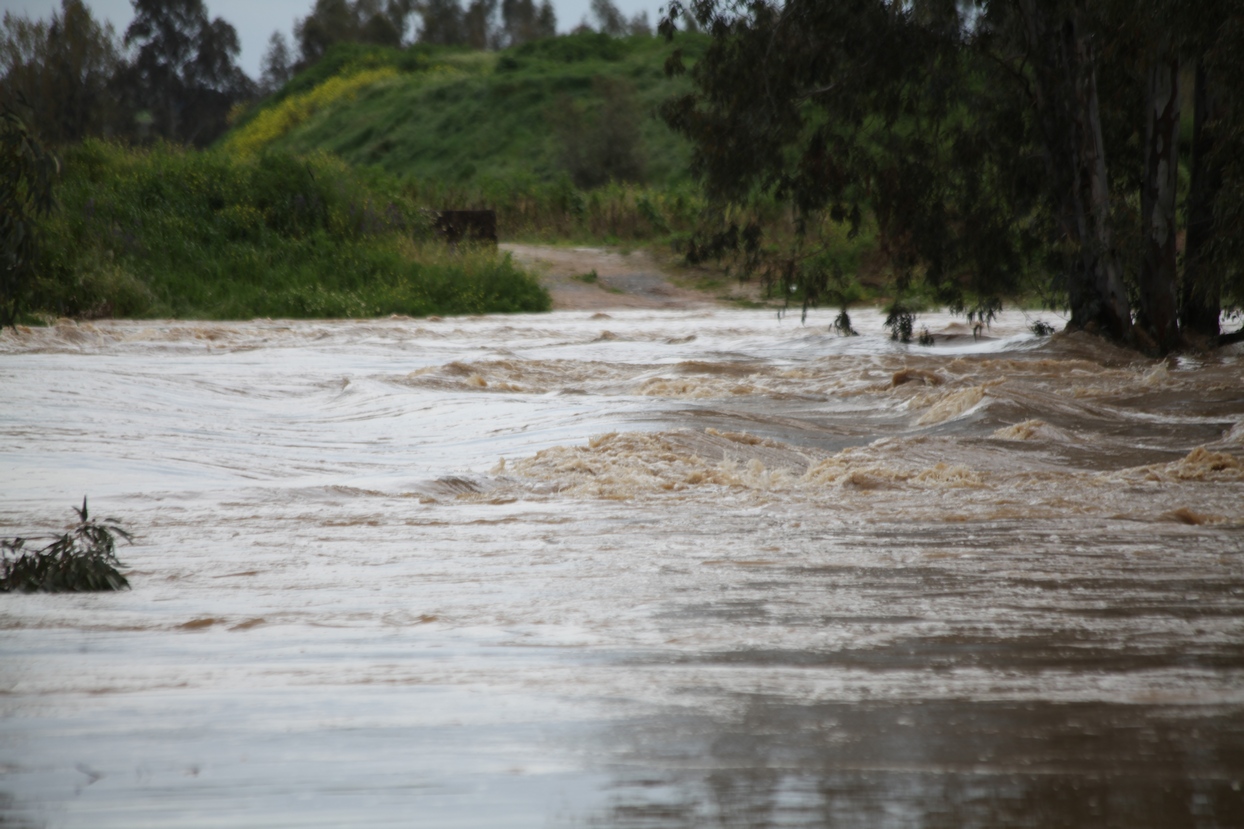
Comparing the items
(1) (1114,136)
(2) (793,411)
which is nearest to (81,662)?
(2) (793,411)

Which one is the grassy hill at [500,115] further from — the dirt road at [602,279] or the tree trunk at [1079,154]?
the tree trunk at [1079,154]

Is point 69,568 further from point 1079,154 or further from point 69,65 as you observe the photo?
point 69,65

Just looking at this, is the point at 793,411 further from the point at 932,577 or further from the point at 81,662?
the point at 81,662

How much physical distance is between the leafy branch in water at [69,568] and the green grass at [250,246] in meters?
13.6

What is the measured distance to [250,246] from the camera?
1930 centimetres

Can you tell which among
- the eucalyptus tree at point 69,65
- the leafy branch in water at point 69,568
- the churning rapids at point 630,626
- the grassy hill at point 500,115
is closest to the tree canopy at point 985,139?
the churning rapids at point 630,626

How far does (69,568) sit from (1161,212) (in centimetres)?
1195

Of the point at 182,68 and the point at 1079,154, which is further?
the point at 182,68

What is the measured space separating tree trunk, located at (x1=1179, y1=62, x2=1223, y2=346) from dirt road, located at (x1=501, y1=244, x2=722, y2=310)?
10.0 meters

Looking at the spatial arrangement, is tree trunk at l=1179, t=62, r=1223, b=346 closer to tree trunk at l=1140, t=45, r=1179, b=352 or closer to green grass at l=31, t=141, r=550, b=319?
tree trunk at l=1140, t=45, r=1179, b=352

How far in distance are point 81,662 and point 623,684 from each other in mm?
1212

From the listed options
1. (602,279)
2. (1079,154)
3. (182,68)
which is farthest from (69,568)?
(182,68)

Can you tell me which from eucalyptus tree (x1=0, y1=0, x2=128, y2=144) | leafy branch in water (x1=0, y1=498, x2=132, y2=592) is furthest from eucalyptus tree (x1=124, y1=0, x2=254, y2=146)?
leafy branch in water (x1=0, y1=498, x2=132, y2=592)

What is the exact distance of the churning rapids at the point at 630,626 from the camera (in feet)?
6.37
